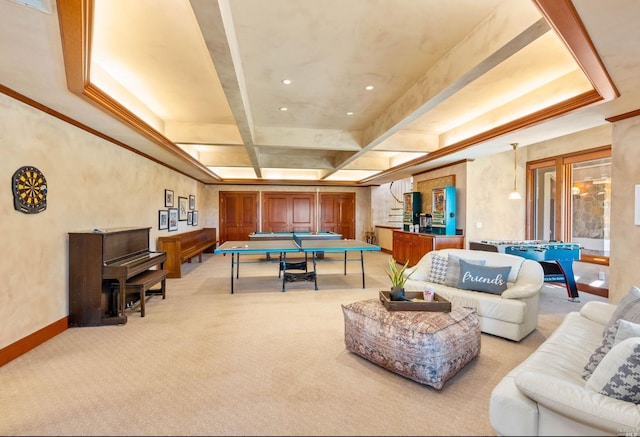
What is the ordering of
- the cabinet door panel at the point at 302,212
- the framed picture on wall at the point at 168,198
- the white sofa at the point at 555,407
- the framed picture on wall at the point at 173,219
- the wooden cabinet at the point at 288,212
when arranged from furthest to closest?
1. the cabinet door panel at the point at 302,212
2. the wooden cabinet at the point at 288,212
3. the framed picture on wall at the point at 173,219
4. the framed picture on wall at the point at 168,198
5. the white sofa at the point at 555,407

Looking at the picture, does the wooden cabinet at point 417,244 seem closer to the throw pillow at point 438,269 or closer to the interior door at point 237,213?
the throw pillow at point 438,269

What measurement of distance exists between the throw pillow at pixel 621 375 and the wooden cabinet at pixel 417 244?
16.2ft

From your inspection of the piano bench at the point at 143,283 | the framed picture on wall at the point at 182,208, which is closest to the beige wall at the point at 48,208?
the piano bench at the point at 143,283

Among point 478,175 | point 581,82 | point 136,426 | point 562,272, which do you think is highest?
point 581,82

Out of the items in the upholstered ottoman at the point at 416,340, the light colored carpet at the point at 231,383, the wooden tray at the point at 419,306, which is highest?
the wooden tray at the point at 419,306

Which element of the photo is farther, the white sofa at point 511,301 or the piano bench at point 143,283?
the piano bench at point 143,283

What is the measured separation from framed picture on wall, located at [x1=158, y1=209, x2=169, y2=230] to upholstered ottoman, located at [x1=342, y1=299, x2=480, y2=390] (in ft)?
16.8

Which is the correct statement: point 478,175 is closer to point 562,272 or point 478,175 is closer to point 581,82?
point 562,272

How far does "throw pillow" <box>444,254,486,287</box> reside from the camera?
147 inches

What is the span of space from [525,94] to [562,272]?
9.19 ft

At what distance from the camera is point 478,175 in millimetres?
6262

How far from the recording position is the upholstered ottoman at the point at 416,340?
2.24 m

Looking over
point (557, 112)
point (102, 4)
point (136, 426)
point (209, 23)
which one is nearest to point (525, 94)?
point (557, 112)

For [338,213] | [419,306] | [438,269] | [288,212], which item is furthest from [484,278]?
[288,212]
